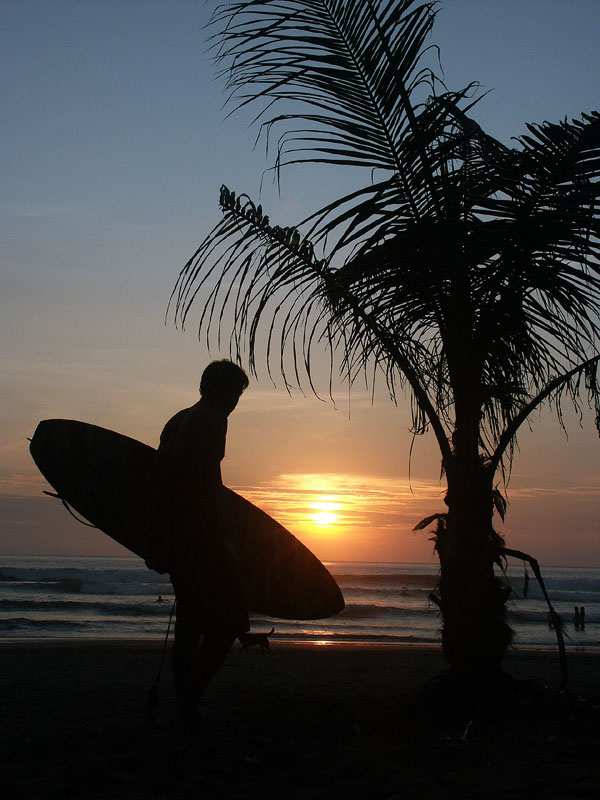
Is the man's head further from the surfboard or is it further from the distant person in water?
the surfboard

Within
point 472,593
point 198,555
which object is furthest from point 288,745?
point 472,593

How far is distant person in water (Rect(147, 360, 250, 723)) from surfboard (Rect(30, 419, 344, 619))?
97 mm

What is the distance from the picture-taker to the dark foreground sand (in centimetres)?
272

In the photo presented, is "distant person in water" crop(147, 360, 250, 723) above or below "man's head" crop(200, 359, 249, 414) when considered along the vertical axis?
below

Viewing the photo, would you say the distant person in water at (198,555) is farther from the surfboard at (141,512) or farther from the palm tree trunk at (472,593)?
the palm tree trunk at (472,593)

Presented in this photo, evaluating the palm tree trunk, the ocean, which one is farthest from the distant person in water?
the ocean

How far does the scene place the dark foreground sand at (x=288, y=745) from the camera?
2.72 meters

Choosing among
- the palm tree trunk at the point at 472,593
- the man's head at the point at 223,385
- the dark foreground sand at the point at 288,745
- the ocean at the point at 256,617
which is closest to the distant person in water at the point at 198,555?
the man's head at the point at 223,385

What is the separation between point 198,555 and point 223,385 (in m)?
0.90

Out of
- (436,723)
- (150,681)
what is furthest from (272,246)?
(150,681)

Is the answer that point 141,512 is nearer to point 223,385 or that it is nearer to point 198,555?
point 198,555

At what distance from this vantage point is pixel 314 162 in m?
3.83

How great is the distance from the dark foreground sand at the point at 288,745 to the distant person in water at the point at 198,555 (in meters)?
0.36

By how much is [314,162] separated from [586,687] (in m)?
5.28
